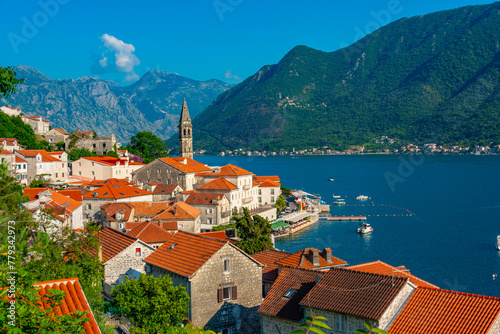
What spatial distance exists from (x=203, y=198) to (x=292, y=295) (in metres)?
39.3

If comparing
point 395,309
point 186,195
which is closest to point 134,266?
point 395,309

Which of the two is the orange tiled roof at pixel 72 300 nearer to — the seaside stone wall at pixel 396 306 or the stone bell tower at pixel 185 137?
the seaside stone wall at pixel 396 306

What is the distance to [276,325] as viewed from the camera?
1517 centimetres

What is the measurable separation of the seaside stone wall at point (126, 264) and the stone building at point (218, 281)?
301 cm

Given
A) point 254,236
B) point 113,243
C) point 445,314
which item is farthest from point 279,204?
point 445,314

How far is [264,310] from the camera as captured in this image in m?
15.4

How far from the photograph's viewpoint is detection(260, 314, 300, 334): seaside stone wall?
14734 millimetres

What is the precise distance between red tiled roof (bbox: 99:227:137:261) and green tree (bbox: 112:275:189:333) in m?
6.82

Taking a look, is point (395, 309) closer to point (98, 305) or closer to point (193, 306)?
point (193, 306)

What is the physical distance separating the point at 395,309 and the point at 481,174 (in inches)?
5514

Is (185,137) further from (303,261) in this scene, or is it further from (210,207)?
(303,261)

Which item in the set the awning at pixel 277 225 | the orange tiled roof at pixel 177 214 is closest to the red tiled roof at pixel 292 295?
the orange tiled roof at pixel 177 214

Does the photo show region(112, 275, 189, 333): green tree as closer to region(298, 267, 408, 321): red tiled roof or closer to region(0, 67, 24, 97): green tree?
region(298, 267, 408, 321): red tiled roof

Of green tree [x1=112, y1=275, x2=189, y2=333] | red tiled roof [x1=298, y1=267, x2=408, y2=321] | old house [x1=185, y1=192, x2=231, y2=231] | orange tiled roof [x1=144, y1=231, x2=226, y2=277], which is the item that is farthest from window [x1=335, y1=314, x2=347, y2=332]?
old house [x1=185, y1=192, x2=231, y2=231]
